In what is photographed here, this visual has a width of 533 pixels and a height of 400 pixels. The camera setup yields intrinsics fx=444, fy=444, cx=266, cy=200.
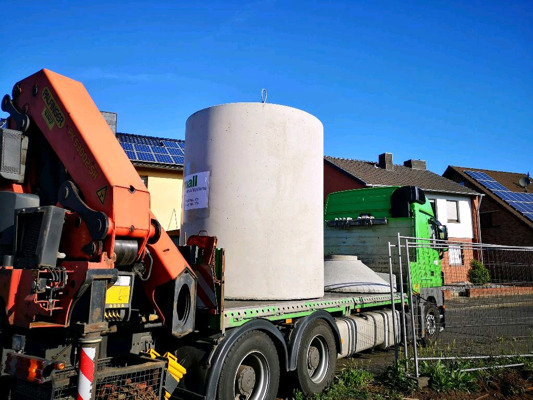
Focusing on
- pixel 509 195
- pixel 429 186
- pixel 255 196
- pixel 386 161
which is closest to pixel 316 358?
pixel 255 196

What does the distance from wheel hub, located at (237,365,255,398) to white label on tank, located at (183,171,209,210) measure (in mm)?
1874

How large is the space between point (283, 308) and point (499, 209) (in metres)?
26.9

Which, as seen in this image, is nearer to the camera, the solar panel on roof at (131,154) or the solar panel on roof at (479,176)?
the solar panel on roof at (131,154)

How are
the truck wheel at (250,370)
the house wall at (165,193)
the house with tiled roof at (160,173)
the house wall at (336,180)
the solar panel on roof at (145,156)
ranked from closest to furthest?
the truck wheel at (250,370)
the solar panel on roof at (145,156)
the house with tiled roof at (160,173)
the house wall at (165,193)
the house wall at (336,180)

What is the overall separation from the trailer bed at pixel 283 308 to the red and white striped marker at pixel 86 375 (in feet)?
4.25

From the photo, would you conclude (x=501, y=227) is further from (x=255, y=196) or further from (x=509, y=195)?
(x=255, y=196)

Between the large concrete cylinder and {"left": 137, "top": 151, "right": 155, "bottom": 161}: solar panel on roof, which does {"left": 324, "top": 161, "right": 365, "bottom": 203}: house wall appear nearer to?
{"left": 137, "top": 151, "right": 155, "bottom": 161}: solar panel on roof

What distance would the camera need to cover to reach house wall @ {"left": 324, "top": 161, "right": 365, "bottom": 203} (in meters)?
24.5

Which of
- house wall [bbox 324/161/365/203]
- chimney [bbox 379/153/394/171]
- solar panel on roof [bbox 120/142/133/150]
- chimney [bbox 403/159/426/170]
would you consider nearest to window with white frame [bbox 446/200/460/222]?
chimney [bbox 379/153/394/171]

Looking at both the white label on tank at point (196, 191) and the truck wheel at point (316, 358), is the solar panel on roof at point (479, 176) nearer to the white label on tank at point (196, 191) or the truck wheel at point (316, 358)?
the truck wheel at point (316, 358)

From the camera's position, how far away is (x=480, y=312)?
24.9 ft

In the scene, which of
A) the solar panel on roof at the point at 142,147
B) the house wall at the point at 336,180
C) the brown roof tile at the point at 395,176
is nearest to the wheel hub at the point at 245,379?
the solar panel on roof at the point at 142,147

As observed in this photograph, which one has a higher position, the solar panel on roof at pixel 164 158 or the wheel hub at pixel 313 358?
the solar panel on roof at pixel 164 158

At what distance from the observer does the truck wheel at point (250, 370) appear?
4.05 metres
